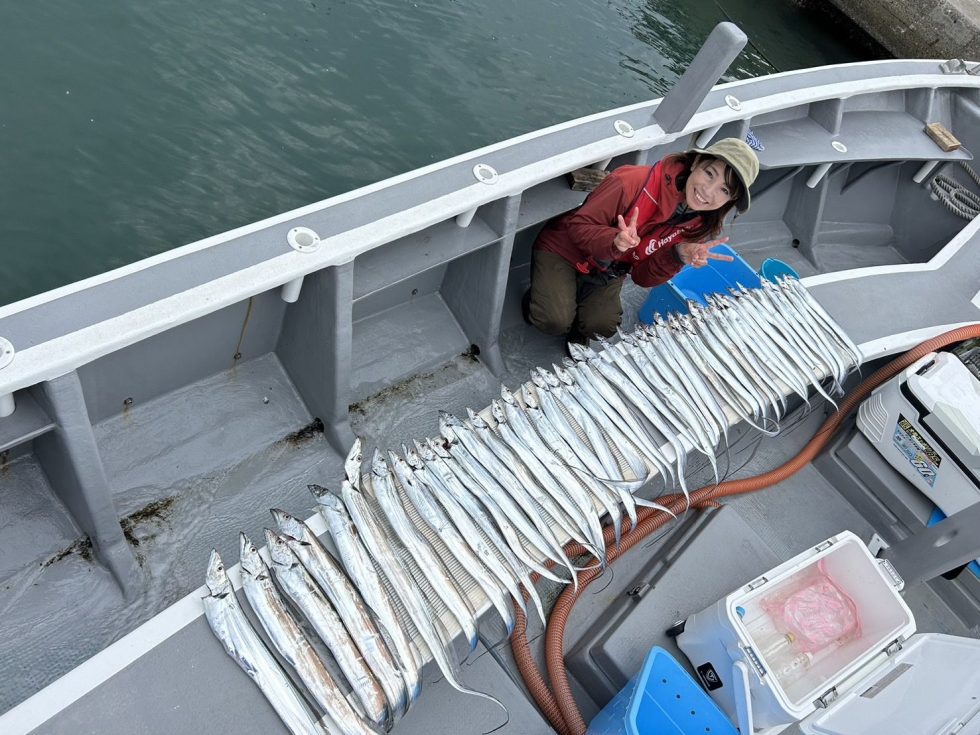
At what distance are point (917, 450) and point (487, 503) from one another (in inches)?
119

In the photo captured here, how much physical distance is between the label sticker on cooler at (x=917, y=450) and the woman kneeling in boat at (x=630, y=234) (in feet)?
5.19

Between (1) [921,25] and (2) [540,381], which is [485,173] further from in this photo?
(1) [921,25]

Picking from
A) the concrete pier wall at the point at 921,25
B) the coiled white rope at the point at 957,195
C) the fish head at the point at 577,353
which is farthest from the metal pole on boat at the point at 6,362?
the concrete pier wall at the point at 921,25

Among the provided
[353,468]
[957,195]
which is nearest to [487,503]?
[353,468]

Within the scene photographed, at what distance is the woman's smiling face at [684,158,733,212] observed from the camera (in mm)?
3877

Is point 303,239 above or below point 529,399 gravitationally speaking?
above

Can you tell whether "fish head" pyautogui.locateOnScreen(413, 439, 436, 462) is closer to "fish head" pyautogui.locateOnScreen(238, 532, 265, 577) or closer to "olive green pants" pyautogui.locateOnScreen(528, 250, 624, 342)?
"fish head" pyautogui.locateOnScreen(238, 532, 265, 577)

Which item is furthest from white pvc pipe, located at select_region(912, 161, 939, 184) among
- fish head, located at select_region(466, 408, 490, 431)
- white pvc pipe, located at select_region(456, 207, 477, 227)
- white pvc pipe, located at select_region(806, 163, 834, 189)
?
fish head, located at select_region(466, 408, 490, 431)

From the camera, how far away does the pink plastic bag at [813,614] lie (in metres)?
3.79

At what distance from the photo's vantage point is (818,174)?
6523mm

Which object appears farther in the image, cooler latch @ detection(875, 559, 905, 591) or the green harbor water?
the green harbor water

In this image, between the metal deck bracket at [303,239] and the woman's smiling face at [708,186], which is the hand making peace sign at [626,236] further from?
the metal deck bracket at [303,239]

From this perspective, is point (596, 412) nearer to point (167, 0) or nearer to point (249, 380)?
point (249, 380)

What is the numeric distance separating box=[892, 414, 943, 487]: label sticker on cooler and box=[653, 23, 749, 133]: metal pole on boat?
2.36 meters
